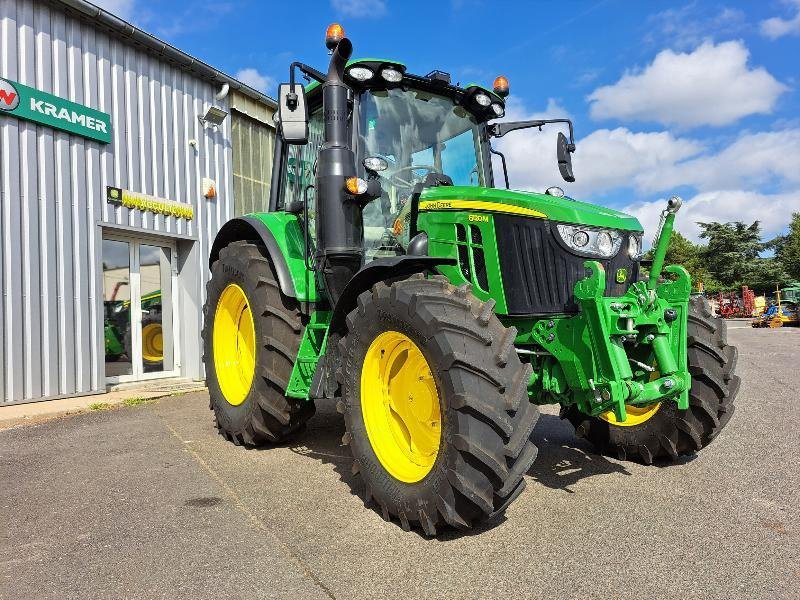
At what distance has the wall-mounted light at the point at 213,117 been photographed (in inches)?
370

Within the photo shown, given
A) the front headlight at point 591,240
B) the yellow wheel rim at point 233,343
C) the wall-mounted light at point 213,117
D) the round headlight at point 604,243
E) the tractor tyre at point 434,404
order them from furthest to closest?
1. the wall-mounted light at point 213,117
2. the yellow wheel rim at point 233,343
3. the round headlight at point 604,243
4. the front headlight at point 591,240
5. the tractor tyre at point 434,404

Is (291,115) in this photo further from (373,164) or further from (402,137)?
(402,137)

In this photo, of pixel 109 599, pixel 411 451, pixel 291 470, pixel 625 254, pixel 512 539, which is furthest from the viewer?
pixel 291 470

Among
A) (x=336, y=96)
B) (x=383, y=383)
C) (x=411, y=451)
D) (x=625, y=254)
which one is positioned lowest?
(x=411, y=451)

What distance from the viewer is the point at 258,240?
5.12 m

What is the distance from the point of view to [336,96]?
12.8 ft

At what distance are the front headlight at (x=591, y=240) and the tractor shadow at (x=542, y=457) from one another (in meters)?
1.46

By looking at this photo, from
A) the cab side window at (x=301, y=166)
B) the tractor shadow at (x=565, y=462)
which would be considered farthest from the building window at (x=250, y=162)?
the tractor shadow at (x=565, y=462)

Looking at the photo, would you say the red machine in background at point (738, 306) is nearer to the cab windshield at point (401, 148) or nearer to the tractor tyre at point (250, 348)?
the cab windshield at point (401, 148)

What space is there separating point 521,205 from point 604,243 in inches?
24.6

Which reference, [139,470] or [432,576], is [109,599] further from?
[139,470]

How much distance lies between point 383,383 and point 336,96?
1.90m

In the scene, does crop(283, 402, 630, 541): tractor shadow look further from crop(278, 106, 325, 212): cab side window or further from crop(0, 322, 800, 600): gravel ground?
crop(278, 106, 325, 212): cab side window

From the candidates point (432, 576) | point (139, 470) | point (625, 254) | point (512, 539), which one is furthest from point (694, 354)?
point (139, 470)
